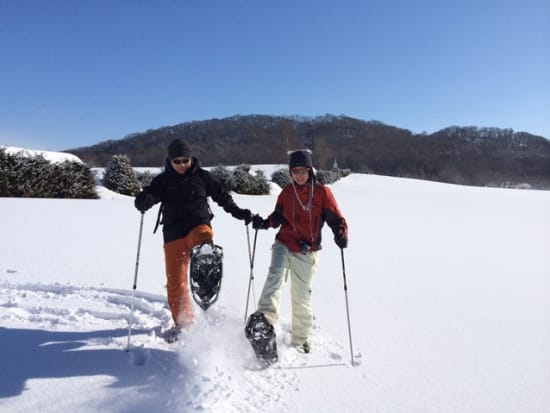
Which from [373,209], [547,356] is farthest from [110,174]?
[547,356]

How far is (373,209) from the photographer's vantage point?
13.3 meters

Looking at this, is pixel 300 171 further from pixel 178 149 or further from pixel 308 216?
pixel 178 149

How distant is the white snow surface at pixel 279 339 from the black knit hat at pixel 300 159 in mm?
1463

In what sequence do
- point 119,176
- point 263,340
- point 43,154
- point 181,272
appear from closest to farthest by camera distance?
point 263,340
point 181,272
point 43,154
point 119,176

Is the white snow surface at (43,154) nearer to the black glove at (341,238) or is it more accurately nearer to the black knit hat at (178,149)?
the black knit hat at (178,149)

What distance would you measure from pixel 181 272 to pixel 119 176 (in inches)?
525

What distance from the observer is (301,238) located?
2.92 metres

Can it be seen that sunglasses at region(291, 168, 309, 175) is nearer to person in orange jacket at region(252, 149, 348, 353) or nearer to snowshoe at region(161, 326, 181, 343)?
person in orange jacket at region(252, 149, 348, 353)

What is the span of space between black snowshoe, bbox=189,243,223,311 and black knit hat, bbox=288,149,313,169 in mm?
990

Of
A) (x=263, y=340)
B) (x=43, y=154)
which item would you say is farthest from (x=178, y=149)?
(x=43, y=154)

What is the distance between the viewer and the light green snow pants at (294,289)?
2.77 m

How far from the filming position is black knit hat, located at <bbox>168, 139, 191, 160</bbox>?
9.29 ft

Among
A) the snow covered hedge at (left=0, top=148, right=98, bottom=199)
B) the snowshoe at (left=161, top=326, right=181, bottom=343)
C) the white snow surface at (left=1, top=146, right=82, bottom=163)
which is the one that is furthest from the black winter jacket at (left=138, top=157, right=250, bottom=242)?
the white snow surface at (left=1, top=146, right=82, bottom=163)

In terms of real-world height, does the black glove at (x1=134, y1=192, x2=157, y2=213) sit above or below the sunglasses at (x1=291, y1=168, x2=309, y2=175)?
below
